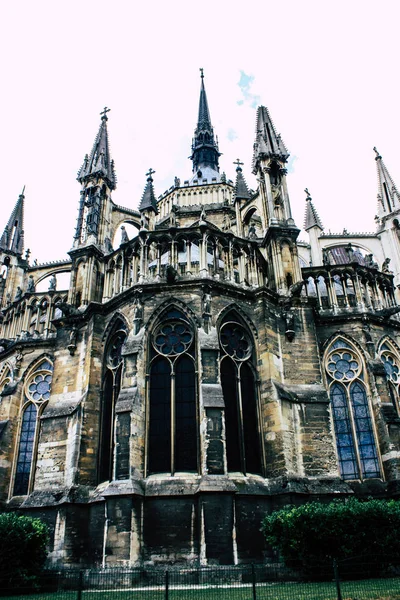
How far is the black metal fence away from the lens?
1034 centimetres

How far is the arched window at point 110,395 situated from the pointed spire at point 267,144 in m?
10.5

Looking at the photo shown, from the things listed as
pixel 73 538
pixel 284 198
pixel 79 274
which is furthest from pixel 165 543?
pixel 284 198

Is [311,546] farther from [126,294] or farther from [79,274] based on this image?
[79,274]

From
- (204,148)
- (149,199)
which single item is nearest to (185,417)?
(149,199)

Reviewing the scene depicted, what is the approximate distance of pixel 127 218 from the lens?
1033 inches

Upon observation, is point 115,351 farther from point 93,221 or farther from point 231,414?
point 93,221

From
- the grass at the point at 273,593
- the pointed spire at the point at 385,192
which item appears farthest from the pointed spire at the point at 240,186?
the grass at the point at 273,593

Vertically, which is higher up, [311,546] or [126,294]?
[126,294]

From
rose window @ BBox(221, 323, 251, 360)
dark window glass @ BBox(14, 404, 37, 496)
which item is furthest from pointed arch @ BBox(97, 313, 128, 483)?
dark window glass @ BBox(14, 404, 37, 496)

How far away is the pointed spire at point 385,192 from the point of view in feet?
95.0

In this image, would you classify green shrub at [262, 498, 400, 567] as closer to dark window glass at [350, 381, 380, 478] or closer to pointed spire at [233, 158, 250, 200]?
dark window glass at [350, 381, 380, 478]

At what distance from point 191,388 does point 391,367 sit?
9.17m

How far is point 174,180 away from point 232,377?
66.8 ft

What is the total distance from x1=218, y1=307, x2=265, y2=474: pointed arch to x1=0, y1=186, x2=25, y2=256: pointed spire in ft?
49.7
